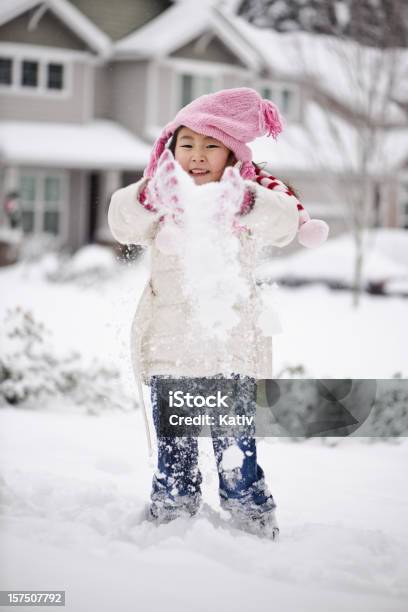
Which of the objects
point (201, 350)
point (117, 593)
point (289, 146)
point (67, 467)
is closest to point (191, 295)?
point (201, 350)

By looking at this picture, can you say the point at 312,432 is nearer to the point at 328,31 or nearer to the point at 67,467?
the point at 67,467

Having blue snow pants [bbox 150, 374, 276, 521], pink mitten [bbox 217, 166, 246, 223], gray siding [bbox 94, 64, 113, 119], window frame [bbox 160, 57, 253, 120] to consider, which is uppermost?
window frame [bbox 160, 57, 253, 120]

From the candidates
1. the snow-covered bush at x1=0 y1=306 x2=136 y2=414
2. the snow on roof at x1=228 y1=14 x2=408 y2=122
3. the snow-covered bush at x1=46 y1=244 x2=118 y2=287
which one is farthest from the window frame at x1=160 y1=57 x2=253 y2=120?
the snow-covered bush at x1=0 y1=306 x2=136 y2=414

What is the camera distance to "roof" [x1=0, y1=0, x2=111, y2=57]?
238 cm

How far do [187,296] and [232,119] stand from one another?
40 centimetres

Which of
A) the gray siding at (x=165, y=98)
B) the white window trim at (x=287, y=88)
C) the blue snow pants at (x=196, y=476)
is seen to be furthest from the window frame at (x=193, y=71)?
the blue snow pants at (x=196, y=476)

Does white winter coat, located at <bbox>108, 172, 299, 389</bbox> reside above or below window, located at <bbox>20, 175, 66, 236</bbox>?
above

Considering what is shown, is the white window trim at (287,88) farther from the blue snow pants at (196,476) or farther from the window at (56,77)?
the blue snow pants at (196,476)

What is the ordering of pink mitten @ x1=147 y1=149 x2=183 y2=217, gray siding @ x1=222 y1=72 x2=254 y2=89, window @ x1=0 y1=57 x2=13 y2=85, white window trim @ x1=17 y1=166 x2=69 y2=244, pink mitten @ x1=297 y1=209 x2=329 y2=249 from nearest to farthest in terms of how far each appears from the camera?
pink mitten @ x1=147 y1=149 x2=183 y2=217 < pink mitten @ x1=297 y1=209 x2=329 y2=249 < window @ x1=0 y1=57 x2=13 y2=85 < gray siding @ x1=222 y1=72 x2=254 y2=89 < white window trim @ x1=17 y1=166 x2=69 y2=244

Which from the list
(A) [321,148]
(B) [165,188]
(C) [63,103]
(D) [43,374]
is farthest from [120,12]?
(A) [321,148]

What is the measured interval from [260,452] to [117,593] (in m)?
1.00

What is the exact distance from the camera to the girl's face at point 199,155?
1738mm

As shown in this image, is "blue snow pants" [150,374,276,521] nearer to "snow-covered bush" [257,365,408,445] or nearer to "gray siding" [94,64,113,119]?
"snow-covered bush" [257,365,408,445]

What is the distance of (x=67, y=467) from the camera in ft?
7.72
